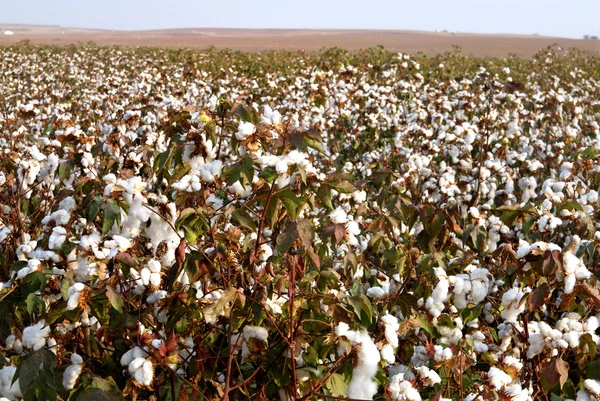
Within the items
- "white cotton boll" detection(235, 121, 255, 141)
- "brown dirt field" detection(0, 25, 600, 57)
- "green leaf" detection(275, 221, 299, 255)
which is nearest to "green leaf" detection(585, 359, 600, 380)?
"green leaf" detection(275, 221, 299, 255)

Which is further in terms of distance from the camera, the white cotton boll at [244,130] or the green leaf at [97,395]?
the white cotton boll at [244,130]

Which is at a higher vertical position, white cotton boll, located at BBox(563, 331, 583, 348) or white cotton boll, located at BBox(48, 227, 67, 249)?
white cotton boll, located at BBox(48, 227, 67, 249)

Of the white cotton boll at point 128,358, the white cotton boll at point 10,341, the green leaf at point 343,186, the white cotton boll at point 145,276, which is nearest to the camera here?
the white cotton boll at point 128,358

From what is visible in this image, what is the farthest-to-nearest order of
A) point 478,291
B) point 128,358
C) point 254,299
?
1. point 478,291
2. point 254,299
3. point 128,358

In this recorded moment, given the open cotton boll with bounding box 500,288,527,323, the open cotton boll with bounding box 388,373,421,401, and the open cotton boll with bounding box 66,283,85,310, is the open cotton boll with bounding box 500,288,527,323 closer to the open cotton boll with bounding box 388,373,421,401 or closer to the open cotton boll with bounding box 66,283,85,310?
the open cotton boll with bounding box 388,373,421,401

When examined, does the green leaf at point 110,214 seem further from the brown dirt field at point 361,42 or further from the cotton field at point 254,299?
the brown dirt field at point 361,42

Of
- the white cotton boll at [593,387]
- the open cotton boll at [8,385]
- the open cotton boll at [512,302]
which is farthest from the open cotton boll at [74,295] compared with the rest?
the white cotton boll at [593,387]

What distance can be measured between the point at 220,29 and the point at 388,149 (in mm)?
155910

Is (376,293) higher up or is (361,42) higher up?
(376,293)

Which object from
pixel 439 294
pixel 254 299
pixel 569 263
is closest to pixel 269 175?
pixel 254 299

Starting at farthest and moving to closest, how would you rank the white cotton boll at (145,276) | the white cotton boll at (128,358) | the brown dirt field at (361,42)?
the brown dirt field at (361,42) → the white cotton boll at (145,276) → the white cotton boll at (128,358)

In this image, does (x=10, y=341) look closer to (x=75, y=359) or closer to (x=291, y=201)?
(x=75, y=359)

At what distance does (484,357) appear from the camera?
2.60 meters

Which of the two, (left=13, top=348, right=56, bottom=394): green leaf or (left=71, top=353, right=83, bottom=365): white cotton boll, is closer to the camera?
(left=13, top=348, right=56, bottom=394): green leaf
